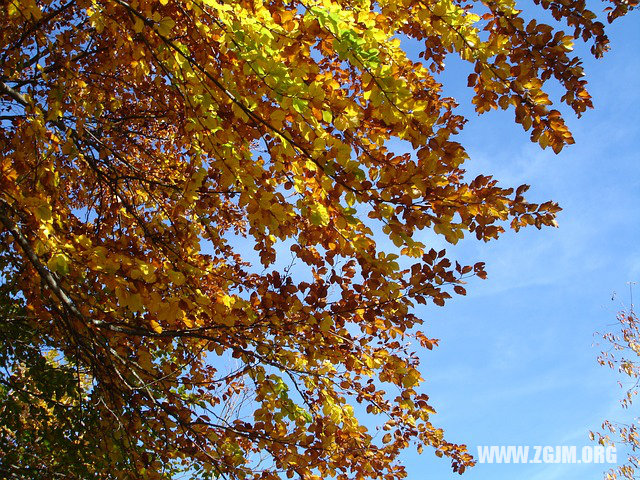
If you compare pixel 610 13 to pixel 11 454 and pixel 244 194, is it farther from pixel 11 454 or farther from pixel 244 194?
pixel 11 454

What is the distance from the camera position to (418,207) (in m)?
2.19

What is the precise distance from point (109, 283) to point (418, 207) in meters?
1.41

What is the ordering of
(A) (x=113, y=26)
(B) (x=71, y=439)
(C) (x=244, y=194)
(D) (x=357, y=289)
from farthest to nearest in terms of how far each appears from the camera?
(B) (x=71, y=439)
(A) (x=113, y=26)
(D) (x=357, y=289)
(C) (x=244, y=194)

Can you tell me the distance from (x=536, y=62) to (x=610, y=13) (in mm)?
442

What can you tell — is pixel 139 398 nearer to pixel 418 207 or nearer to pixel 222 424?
pixel 222 424

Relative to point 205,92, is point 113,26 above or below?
above

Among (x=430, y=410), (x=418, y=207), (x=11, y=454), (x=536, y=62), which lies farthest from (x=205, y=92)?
(x=11, y=454)

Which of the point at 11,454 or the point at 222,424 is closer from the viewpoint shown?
the point at 222,424

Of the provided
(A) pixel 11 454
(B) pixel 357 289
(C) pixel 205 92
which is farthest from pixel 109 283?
(A) pixel 11 454

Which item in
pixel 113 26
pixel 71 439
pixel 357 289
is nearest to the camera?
pixel 357 289

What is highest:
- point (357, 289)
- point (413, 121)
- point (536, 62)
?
point (536, 62)

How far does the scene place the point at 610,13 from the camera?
8.02 feet

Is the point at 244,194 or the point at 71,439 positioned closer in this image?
the point at 244,194

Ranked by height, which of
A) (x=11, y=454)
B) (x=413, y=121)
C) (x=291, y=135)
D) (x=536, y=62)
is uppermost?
(x=536, y=62)
